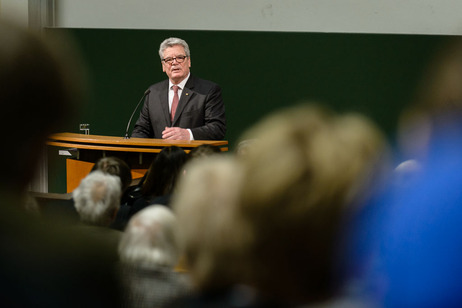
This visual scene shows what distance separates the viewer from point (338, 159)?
32.1 inches

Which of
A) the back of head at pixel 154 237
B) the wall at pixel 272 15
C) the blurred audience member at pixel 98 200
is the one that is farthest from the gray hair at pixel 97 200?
the wall at pixel 272 15

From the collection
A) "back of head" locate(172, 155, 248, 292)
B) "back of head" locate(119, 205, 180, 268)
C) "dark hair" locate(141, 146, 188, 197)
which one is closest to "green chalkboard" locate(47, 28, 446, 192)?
"dark hair" locate(141, 146, 188, 197)

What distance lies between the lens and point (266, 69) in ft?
20.9

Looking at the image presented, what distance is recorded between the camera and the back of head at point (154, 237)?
1277 mm

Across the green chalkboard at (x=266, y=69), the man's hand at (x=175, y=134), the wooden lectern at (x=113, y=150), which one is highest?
the green chalkboard at (x=266, y=69)

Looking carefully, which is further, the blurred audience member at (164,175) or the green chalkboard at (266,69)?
the green chalkboard at (266,69)

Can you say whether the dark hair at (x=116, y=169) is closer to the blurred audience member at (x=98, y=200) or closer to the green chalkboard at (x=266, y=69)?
the blurred audience member at (x=98, y=200)

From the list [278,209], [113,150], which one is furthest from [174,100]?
[278,209]

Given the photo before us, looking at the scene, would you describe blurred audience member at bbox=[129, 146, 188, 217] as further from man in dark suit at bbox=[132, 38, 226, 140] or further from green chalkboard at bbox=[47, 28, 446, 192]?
green chalkboard at bbox=[47, 28, 446, 192]

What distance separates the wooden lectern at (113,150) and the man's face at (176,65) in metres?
0.82

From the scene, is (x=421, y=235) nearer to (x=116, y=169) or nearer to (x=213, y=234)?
(x=213, y=234)

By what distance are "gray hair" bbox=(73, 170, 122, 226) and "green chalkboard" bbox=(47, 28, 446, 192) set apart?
172 inches

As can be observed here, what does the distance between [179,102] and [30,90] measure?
3650 millimetres

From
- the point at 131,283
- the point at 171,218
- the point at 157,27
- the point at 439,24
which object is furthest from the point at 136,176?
the point at 439,24
